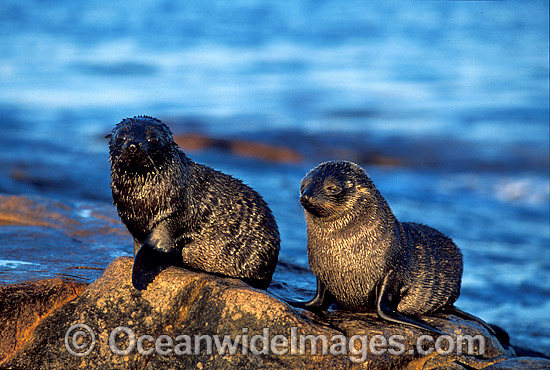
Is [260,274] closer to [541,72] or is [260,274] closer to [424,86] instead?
[424,86]

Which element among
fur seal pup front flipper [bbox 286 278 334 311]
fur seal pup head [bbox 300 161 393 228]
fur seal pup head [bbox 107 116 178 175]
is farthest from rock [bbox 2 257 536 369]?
fur seal pup head [bbox 300 161 393 228]

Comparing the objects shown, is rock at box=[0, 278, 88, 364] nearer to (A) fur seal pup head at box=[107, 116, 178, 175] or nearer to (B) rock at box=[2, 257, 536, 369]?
(B) rock at box=[2, 257, 536, 369]

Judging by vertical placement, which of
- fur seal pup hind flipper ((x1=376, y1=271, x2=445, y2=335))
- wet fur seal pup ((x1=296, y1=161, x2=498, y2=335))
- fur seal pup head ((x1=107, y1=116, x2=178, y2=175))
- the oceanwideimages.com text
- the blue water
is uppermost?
the blue water

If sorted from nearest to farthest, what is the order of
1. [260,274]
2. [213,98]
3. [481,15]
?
[260,274]
[213,98]
[481,15]

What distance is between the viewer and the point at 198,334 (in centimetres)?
568

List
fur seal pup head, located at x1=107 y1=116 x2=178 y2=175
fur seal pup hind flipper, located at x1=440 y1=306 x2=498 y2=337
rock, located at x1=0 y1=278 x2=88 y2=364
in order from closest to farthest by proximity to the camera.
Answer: rock, located at x1=0 y1=278 x2=88 y2=364
fur seal pup head, located at x1=107 y1=116 x2=178 y2=175
fur seal pup hind flipper, located at x1=440 y1=306 x2=498 y2=337

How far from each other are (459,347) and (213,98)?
19.8 m

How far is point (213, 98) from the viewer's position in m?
25.2

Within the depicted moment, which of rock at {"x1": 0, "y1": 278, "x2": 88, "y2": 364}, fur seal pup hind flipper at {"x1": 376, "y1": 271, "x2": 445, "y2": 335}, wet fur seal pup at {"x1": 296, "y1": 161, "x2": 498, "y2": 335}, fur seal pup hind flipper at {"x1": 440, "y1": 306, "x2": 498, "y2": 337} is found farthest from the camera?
fur seal pup hind flipper at {"x1": 440, "y1": 306, "x2": 498, "y2": 337}

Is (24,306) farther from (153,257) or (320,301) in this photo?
(320,301)

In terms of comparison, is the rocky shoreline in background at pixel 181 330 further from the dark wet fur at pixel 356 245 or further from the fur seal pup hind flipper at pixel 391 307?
the dark wet fur at pixel 356 245

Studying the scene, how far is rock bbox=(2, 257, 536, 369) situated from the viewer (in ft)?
18.3

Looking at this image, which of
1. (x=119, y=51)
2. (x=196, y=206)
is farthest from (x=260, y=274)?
(x=119, y=51)

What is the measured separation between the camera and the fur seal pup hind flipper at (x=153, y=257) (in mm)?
5914
